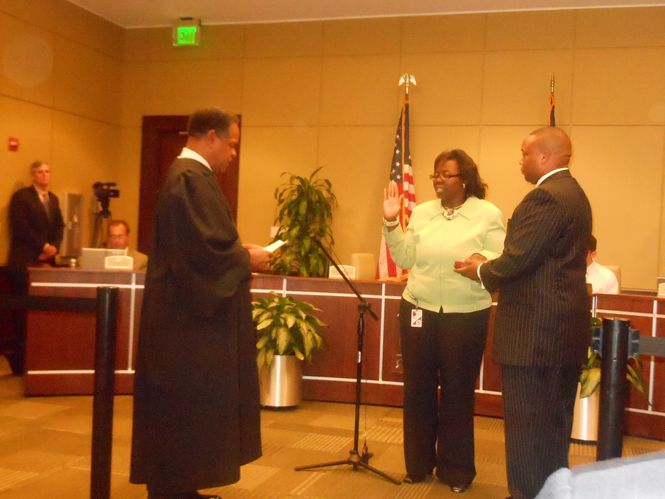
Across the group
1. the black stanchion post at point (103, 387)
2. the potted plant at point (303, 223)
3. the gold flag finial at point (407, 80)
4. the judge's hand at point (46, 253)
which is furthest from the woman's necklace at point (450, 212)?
the judge's hand at point (46, 253)

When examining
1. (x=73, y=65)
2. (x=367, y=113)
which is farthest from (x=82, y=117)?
(x=367, y=113)

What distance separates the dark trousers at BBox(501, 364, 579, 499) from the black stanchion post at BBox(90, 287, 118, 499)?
146 cm

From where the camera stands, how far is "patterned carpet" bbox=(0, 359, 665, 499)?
3.72m

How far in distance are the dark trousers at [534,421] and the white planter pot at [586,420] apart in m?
2.26

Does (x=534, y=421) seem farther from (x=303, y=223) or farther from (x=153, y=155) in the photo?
(x=153, y=155)

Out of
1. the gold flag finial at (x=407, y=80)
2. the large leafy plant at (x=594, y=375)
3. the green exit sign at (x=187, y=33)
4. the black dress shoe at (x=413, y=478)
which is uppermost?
the green exit sign at (x=187, y=33)

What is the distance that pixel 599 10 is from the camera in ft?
25.4

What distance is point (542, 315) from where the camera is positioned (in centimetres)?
283

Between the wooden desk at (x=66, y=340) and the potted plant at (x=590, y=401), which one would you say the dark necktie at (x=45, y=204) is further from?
the potted plant at (x=590, y=401)

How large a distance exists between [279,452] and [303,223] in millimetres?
3805

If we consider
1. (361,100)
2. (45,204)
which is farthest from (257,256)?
(361,100)

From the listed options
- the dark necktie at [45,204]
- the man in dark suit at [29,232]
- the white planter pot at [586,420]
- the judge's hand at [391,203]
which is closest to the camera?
the judge's hand at [391,203]

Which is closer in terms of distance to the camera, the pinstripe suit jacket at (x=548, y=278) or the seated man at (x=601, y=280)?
the pinstripe suit jacket at (x=548, y=278)

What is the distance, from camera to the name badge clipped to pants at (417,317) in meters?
3.77
